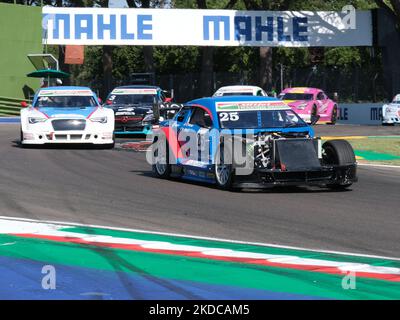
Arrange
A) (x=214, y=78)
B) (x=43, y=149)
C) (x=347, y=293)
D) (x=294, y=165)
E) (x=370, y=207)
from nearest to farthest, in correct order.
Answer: (x=347, y=293), (x=370, y=207), (x=294, y=165), (x=43, y=149), (x=214, y=78)

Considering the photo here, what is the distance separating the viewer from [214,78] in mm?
46125

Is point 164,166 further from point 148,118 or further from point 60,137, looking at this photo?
point 148,118

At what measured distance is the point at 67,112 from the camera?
65.2ft

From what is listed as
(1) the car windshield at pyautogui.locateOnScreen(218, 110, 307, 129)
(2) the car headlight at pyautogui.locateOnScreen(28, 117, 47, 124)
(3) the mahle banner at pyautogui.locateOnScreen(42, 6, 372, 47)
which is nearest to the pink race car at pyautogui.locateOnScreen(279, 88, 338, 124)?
(3) the mahle banner at pyautogui.locateOnScreen(42, 6, 372, 47)

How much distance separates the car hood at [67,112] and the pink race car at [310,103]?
42.9 feet

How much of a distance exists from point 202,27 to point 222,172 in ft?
87.9

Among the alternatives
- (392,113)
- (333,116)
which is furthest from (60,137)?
(392,113)

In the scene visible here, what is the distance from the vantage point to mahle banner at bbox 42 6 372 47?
38.2m

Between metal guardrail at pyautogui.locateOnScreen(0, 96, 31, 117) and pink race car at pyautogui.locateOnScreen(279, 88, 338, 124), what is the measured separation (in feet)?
40.5

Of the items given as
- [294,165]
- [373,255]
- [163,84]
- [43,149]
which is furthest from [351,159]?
[163,84]

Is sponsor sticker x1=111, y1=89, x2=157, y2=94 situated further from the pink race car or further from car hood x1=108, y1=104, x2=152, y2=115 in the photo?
the pink race car

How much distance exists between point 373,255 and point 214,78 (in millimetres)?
38477

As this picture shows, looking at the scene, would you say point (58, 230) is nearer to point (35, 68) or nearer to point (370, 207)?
point (370, 207)
